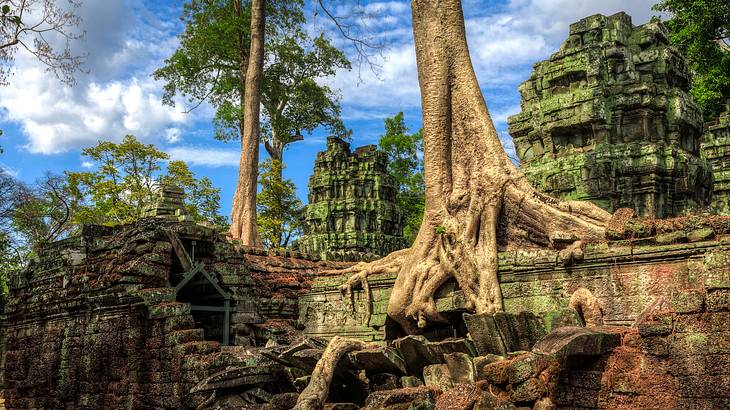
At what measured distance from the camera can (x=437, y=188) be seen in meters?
10.6

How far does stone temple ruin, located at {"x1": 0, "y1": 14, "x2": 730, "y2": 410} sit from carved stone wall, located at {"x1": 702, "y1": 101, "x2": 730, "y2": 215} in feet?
20.3

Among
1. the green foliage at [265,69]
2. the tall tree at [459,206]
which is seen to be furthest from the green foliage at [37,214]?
the tall tree at [459,206]

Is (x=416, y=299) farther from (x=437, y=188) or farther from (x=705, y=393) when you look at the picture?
(x=705, y=393)

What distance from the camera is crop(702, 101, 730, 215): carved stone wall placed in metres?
19.3

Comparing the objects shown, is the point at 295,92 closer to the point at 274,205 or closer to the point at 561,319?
the point at 274,205

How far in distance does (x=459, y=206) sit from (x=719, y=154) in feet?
42.5

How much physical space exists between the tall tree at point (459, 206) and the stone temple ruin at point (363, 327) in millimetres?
246

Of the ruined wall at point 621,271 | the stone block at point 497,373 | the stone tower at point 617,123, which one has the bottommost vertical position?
the stone block at point 497,373

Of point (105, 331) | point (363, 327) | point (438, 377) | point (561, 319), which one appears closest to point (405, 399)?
point (438, 377)

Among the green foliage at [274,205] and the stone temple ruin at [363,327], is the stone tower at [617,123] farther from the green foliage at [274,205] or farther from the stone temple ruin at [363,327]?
the green foliage at [274,205]

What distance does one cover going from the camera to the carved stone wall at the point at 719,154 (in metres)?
19.3

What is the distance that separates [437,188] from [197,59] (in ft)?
66.8

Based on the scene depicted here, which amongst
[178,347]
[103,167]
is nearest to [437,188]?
[178,347]

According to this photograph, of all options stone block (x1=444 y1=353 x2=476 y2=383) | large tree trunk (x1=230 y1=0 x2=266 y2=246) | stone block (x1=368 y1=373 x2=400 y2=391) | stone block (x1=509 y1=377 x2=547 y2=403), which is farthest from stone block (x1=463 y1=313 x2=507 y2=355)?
large tree trunk (x1=230 y1=0 x2=266 y2=246)
